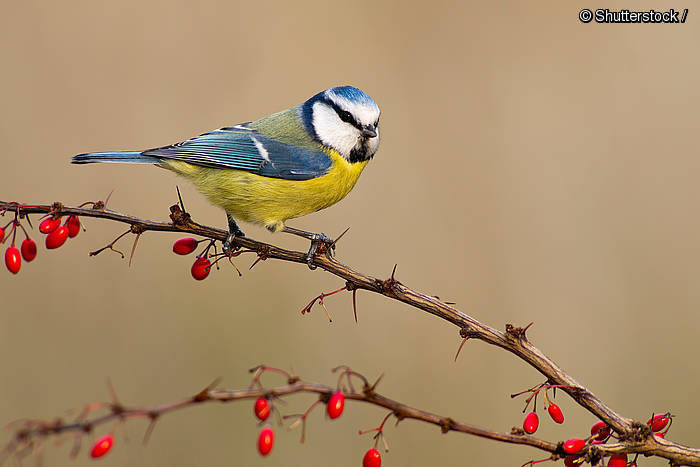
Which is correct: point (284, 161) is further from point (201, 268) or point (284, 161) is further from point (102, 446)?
point (102, 446)

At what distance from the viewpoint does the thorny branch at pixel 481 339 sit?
1.46m

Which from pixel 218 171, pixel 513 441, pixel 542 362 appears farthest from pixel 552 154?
pixel 513 441

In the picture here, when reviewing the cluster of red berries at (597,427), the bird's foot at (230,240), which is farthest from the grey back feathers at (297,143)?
the cluster of red berries at (597,427)

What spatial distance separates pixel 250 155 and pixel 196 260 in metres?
0.82

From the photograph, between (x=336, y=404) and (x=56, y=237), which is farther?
(x=56, y=237)

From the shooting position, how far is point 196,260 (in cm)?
204

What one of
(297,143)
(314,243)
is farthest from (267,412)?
(297,143)

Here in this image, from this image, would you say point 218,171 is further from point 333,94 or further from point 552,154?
point 552,154

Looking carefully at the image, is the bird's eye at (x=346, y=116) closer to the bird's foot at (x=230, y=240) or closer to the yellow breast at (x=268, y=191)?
the yellow breast at (x=268, y=191)

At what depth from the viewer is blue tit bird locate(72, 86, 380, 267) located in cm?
263

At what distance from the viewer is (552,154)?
3.97 m

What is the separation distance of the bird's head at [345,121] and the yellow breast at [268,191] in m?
0.05

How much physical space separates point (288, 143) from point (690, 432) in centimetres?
241

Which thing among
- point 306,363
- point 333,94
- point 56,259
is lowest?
point 306,363
